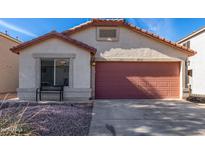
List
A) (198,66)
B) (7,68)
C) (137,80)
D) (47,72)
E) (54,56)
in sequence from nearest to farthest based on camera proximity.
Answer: (54,56), (47,72), (137,80), (7,68), (198,66)

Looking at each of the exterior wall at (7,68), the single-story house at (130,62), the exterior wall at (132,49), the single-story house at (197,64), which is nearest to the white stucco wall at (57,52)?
the single-story house at (130,62)

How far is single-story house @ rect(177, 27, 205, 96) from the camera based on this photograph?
1906 cm

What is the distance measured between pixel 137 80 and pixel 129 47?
2.21m

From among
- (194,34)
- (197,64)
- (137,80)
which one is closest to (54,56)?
(137,80)

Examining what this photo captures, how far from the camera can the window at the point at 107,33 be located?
1453cm

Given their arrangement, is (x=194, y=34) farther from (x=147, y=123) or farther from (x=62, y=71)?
(x=147, y=123)

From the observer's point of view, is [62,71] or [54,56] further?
[62,71]

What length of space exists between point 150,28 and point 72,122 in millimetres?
9689

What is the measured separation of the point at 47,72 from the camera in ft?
43.0

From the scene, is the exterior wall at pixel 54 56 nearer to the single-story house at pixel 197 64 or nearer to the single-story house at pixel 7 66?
the single-story house at pixel 7 66

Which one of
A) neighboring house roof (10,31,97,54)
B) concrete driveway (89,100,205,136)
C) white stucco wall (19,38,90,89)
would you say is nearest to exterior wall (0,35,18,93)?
white stucco wall (19,38,90,89)

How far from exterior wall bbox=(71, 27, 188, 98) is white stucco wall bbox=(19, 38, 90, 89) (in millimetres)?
1638
